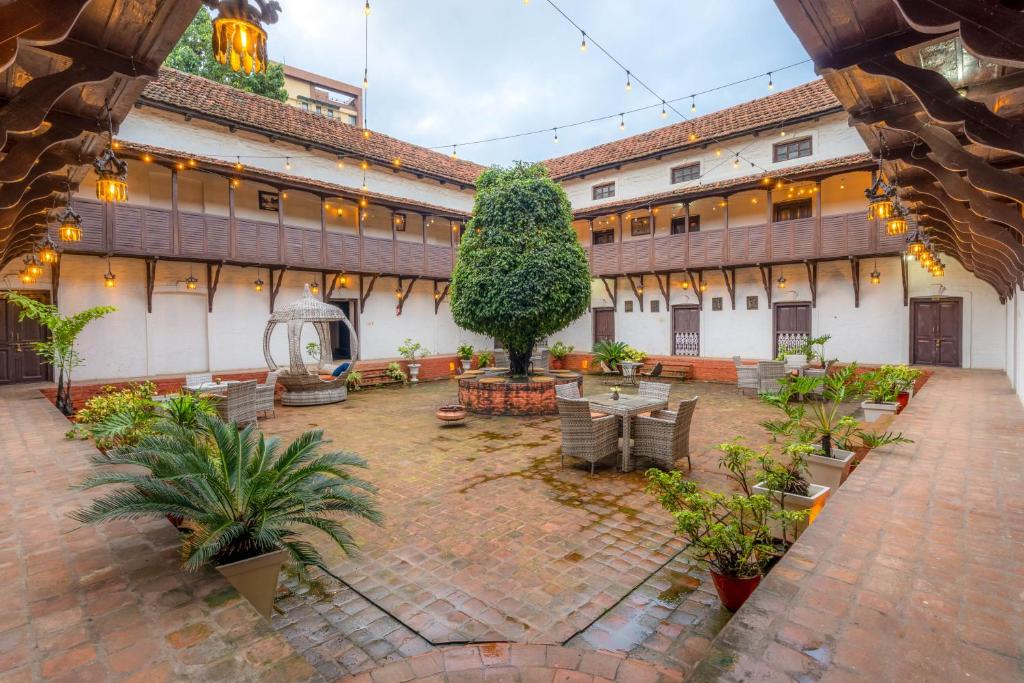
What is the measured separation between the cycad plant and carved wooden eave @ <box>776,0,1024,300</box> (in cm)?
409

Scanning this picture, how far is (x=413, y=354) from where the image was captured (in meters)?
17.7

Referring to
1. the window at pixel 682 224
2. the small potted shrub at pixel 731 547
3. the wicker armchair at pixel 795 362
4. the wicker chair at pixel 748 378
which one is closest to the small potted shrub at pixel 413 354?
the wicker chair at pixel 748 378

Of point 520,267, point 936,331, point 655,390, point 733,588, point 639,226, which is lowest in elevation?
point 733,588

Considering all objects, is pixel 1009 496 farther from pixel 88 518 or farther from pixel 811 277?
pixel 811 277

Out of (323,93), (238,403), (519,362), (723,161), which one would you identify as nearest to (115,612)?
(238,403)

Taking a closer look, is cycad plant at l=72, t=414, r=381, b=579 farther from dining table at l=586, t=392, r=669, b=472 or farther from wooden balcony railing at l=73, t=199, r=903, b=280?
wooden balcony railing at l=73, t=199, r=903, b=280

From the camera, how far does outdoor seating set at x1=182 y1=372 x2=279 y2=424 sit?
890 centimetres

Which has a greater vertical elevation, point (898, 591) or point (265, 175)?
point (265, 175)

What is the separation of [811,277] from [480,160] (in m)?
14.7

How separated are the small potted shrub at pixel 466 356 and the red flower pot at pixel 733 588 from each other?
50.1ft

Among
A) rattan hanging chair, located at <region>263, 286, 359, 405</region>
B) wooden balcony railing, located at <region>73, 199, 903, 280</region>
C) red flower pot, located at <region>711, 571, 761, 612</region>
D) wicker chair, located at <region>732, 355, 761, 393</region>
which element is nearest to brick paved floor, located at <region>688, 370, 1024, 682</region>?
red flower pot, located at <region>711, 571, 761, 612</region>

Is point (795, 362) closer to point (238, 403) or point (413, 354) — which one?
point (413, 354)

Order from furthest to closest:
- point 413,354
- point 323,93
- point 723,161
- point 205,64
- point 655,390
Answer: point 323,93
point 205,64
point 413,354
point 723,161
point 655,390

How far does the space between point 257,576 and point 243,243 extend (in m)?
12.5
